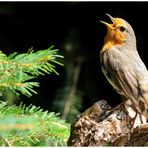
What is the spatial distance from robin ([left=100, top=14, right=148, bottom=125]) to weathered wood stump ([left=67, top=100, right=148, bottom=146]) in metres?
0.29

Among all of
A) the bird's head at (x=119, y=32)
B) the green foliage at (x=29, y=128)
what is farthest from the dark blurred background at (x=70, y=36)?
the green foliage at (x=29, y=128)

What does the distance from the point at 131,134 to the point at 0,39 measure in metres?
3.16

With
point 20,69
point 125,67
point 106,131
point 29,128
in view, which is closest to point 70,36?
point 125,67

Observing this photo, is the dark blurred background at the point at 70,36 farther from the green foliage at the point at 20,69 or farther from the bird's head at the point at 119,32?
the green foliage at the point at 20,69

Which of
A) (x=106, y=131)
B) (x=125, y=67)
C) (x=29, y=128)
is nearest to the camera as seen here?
(x=29, y=128)

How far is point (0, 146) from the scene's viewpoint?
2.79 meters

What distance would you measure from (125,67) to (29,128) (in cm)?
143

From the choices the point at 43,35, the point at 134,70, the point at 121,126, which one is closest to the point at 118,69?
the point at 134,70

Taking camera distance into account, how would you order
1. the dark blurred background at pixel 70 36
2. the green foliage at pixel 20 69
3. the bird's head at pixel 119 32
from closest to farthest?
the green foliage at pixel 20 69 < the bird's head at pixel 119 32 < the dark blurred background at pixel 70 36

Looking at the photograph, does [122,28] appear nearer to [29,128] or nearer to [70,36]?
[70,36]

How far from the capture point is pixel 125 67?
3805 mm

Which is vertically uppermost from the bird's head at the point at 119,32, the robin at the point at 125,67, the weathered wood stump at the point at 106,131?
the bird's head at the point at 119,32

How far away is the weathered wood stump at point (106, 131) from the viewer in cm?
280

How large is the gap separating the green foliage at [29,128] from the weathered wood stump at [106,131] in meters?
0.12
